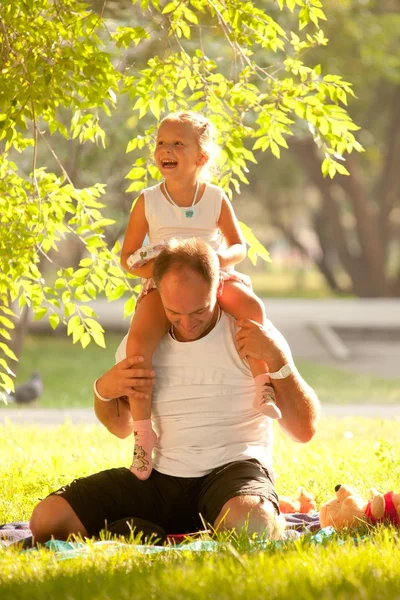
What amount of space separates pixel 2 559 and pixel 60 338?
1935 centimetres

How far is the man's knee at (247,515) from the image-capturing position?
142 inches

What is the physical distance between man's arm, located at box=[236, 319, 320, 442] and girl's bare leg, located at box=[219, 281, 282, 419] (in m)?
0.04

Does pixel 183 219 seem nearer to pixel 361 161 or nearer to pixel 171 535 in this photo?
pixel 171 535

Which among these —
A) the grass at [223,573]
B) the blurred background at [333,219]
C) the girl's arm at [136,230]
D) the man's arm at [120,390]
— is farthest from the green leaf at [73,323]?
the blurred background at [333,219]

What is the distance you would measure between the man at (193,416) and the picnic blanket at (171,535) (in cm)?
12

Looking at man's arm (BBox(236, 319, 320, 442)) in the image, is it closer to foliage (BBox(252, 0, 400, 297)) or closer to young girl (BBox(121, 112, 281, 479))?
young girl (BBox(121, 112, 281, 479))

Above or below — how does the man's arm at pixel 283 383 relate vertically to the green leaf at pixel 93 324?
below

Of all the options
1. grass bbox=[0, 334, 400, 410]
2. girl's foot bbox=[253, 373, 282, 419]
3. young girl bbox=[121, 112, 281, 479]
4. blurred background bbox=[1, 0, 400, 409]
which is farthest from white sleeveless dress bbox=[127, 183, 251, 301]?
grass bbox=[0, 334, 400, 410]

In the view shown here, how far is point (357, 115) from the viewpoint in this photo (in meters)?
22.8

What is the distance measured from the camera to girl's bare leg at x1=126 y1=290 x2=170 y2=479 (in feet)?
12.7

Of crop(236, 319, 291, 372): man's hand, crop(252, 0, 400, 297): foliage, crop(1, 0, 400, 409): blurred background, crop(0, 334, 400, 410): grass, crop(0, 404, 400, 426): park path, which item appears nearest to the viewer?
crop(236, 319, 291, 372): man's hand

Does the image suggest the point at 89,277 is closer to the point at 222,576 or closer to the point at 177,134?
the point at 177,134

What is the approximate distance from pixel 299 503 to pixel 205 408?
1.03m

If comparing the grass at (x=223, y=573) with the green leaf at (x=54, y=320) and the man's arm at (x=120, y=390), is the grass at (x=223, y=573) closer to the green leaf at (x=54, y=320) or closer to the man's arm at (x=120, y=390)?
the man's arm at (x=120, y=390)
